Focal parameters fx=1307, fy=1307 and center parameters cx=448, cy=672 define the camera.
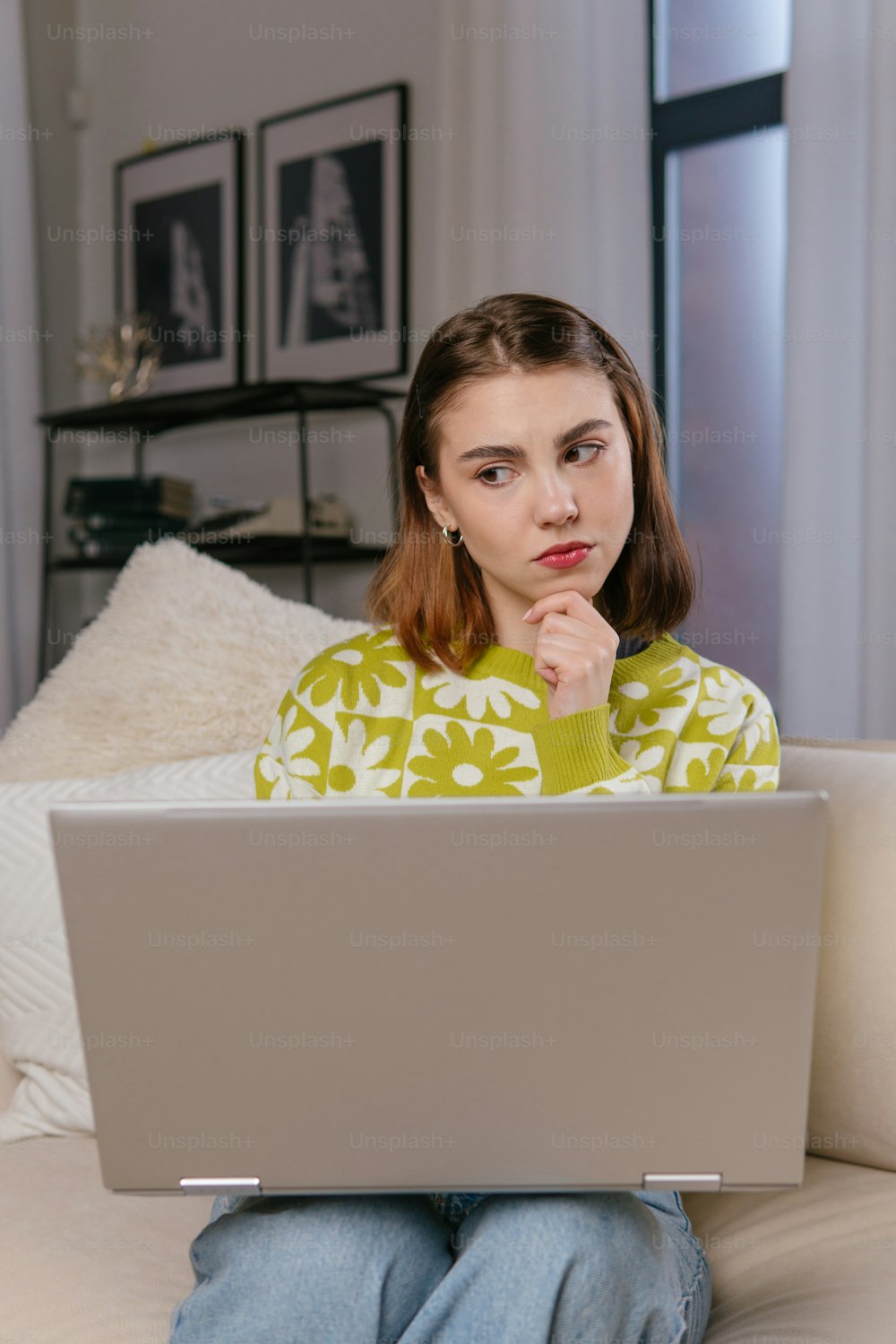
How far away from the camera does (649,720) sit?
117 cm

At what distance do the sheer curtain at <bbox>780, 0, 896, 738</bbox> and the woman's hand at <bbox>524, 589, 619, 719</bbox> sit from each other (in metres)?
1.40

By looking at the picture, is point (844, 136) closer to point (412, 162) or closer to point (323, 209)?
point (412, 162)

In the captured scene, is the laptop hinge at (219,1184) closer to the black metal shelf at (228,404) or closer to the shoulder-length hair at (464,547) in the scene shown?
the shoulder-length hair at (464,547)

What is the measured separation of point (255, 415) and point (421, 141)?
0.79m

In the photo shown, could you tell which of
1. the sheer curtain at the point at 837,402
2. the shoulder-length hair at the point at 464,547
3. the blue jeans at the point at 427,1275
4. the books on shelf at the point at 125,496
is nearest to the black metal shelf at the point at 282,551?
the books on shelf at the point at 125,496

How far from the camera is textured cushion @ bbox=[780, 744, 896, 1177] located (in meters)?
1.08

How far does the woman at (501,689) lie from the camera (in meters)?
0.84

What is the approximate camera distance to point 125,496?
3.36 meters

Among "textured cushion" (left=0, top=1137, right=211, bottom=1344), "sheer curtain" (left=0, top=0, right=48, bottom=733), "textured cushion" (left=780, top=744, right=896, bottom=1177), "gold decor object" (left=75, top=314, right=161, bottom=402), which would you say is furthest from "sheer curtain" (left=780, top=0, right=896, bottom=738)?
"sheer curtain" (left=0, top=0, right=48, bottom=733)

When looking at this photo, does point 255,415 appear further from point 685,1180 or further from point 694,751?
point 685,1180

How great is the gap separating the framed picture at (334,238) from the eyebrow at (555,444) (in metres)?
2.14

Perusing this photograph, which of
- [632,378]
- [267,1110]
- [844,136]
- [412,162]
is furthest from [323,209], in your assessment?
[267,1110]

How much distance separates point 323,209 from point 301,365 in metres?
0.39

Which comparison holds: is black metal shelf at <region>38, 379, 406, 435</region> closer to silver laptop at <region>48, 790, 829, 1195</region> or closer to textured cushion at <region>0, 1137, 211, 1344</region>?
textured cushion at <region>0, 1137, 211, 1344</region>
